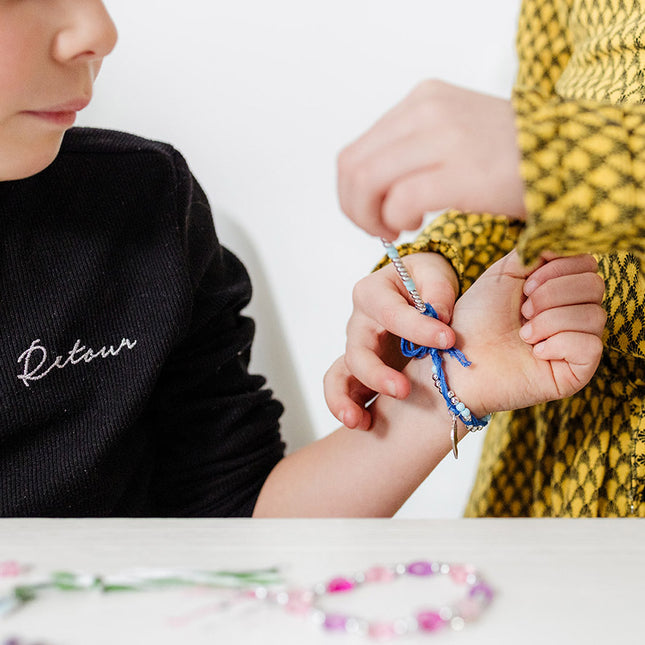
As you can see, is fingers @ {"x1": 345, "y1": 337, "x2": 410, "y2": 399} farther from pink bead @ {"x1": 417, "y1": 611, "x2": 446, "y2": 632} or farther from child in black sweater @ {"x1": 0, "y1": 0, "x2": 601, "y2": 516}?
pink bead @ {"x1": 417, "y1": 611, "x2": 446, "y2": 632}

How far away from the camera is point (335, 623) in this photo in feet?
1.02

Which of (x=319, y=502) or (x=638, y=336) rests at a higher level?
(x=638, y=336)

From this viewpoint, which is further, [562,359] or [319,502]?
[319,502]

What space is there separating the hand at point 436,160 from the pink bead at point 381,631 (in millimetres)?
199

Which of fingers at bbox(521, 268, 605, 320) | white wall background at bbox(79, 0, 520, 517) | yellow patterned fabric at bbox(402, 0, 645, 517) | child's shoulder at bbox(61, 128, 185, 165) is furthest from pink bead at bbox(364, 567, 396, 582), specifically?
white wall background at bbox(79, 0, 520, 517)

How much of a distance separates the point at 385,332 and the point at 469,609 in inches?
13.3

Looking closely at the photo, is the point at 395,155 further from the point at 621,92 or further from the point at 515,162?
the point at 621,92

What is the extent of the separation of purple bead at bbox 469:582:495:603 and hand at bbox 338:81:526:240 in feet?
0.60

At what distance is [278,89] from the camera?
0.96 metres

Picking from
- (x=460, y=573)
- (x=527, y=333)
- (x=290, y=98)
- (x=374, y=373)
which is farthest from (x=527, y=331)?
(x=290, y=98)

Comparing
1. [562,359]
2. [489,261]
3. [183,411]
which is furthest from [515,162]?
[183,411]

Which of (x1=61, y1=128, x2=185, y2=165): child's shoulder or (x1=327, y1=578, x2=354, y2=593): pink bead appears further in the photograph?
(x1=61, y1=128, x2=185, y2=165): child's shoulder

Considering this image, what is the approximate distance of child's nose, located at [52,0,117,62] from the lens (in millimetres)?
505

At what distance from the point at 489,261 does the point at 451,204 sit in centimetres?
34
